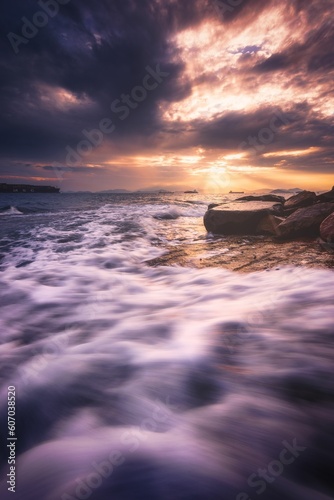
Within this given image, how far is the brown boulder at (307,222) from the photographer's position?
19.0 feet

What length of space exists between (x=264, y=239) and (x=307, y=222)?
40.8 inches

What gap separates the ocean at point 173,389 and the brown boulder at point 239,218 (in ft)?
10.3

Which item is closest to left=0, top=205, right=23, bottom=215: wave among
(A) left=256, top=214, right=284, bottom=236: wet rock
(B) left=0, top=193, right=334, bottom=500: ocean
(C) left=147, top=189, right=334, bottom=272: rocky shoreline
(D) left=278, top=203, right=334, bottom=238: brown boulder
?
(C) left=147, top=189, right=334, bottom=272: rocky shoreline

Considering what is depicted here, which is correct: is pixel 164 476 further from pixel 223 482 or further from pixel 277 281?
pixel 277 281

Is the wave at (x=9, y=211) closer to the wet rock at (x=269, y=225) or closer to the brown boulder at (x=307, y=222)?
the wet rock at (x=269, y=225)

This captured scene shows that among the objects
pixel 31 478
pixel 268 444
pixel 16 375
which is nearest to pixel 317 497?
pixel 268 444

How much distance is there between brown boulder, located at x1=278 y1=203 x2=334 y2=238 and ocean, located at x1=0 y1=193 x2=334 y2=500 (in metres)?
2.11

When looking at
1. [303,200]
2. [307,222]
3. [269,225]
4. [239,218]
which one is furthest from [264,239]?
[303,200]

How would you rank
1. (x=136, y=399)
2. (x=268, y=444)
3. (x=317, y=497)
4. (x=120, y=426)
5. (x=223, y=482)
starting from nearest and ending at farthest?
(x=317, y=497) → (x=223, y=482) → (x=268, y=444) → (x=120, y=426) → (x=136, y=399)

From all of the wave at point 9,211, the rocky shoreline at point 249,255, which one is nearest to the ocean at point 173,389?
the rocky shoreline at point 249,255

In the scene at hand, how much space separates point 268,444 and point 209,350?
1041 mm

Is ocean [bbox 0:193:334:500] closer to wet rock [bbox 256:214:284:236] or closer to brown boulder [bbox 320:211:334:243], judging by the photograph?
brown boulder [bbox 320:211:334:243]

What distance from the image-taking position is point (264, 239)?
6301 mm

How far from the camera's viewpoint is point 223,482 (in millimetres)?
1396
